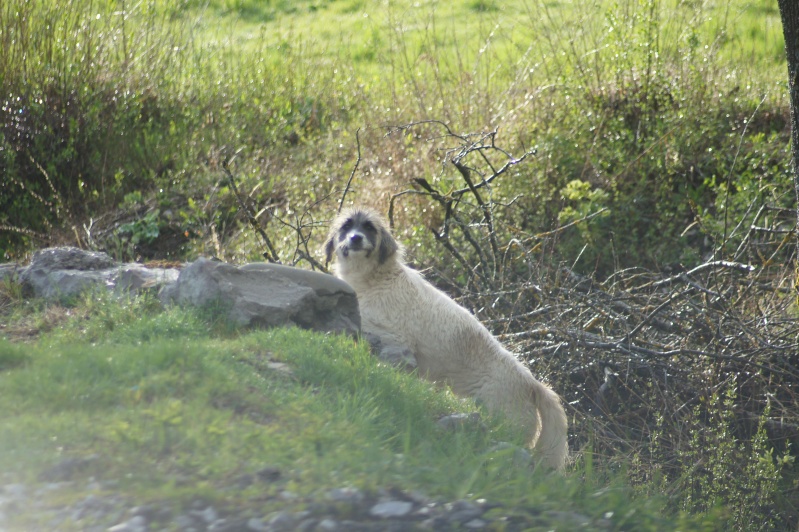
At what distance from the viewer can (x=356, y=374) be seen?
5129 millimetres

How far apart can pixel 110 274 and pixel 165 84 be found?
8.16 metres

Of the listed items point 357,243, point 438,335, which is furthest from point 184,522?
point 357,243

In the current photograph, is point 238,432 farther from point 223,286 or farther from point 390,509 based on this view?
point 223,286

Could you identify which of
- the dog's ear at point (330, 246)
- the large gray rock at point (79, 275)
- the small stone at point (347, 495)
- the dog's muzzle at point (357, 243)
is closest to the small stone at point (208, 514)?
the small stone at point (347, 495)

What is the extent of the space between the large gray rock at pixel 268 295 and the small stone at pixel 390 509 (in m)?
2.39

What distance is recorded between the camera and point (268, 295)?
6.14m

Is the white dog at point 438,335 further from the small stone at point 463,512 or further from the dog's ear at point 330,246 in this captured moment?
the small stone at point 463,512

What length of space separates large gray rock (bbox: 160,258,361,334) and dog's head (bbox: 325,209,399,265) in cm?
114

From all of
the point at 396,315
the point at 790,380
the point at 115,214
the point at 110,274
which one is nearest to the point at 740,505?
the point at 790,380

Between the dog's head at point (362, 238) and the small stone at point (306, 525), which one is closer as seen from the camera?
the small stone at point (306, 525)

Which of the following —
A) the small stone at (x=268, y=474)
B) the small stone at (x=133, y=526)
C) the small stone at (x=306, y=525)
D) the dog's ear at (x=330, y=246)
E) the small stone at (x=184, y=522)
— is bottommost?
the dog's ear at (x=330, y=246)

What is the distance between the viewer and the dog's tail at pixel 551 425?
6.64 metres

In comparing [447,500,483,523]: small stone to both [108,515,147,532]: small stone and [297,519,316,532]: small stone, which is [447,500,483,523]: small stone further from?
[108,515,147,532]: small stone

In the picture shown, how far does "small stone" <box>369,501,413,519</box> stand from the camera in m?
3.61
